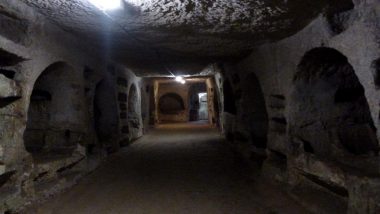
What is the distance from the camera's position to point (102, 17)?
3.00 meters

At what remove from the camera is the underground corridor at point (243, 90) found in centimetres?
257

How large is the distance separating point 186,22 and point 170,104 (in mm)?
13305

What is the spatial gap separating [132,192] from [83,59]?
76.9 inches

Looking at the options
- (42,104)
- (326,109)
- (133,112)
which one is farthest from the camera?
(133,112)

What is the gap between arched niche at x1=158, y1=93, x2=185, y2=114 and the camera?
16.1m

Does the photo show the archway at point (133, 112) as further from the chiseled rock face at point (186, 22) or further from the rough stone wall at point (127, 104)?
the chiseled rock face at point (186, 22)

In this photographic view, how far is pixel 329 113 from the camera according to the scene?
3.54 meters

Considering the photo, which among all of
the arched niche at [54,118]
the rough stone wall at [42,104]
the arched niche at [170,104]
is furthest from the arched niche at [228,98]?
the arched niche at [170,104]

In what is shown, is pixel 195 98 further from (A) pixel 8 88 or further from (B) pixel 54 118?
(A) pixel 8 88

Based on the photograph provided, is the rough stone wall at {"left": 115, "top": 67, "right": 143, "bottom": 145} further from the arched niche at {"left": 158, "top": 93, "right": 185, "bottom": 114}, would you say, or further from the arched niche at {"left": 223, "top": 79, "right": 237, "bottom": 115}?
the arched niche at {"left": 158, "top": 93, "right": 185, "bottom": 114}

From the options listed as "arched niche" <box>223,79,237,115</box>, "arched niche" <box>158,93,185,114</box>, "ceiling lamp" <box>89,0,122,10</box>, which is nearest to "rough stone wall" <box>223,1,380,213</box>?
"ceiling lamp" <box>89,0,122,10</box>

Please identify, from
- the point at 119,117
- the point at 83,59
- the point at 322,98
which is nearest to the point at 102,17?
the point at 83,59

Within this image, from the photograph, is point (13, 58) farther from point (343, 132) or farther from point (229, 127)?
point (229, 127)

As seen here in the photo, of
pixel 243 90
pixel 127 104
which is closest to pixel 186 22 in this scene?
pixel 243 90
